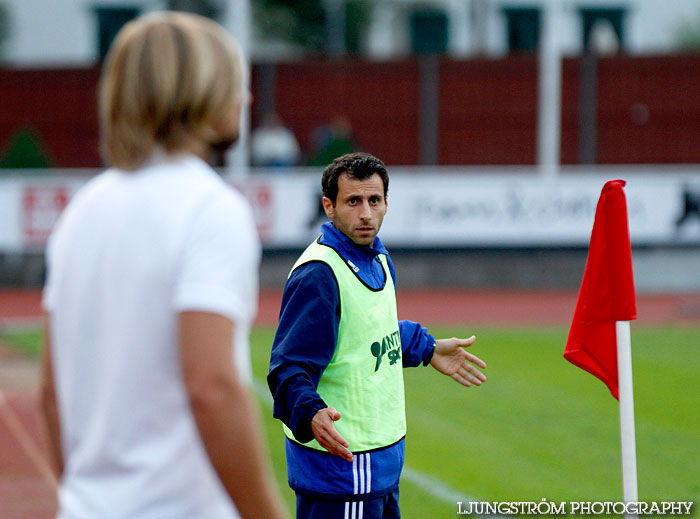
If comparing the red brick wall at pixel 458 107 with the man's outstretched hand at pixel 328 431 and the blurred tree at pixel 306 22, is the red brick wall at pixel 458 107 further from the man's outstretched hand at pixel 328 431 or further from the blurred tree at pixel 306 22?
the blurred tree at pixel 306 22

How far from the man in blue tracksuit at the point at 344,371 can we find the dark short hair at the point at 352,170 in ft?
0.22

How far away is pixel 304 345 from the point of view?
344 cm

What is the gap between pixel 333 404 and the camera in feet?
11.6

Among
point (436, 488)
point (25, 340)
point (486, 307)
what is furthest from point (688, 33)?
point (436, 488)

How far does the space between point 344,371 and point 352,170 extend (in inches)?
28.4

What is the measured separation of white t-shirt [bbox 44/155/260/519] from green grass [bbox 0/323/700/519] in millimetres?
4457

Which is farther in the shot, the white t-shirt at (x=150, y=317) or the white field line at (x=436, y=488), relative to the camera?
the white field line at (x=436, y=488)

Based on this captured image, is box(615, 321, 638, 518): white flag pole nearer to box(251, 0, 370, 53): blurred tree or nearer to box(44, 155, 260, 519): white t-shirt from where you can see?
box(44, 155, 260, 519): white t-shirt

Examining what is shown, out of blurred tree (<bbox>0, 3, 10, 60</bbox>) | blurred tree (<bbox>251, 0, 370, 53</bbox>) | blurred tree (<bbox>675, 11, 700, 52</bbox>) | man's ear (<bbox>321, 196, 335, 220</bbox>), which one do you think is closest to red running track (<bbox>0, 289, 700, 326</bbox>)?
man's ear (<bbox>321, 196, 335, 220</bbox>)

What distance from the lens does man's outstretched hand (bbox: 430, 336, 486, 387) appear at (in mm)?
3889

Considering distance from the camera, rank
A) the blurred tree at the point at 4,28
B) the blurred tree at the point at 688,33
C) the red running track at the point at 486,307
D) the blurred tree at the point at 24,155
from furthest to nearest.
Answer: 1. the blurred tree at the point at 688,33
2. the blurred tree at the point at 4,28
3. the blurred tree at the point at 24,155
4. the red running track at the point at 486,307

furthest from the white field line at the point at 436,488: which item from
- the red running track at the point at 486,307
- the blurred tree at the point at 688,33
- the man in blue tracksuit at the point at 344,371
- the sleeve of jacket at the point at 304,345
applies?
the blurred tree at the point at 688,33

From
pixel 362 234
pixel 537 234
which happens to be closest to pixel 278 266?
pixel 537 234

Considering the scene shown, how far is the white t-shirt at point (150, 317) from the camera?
1981mm
